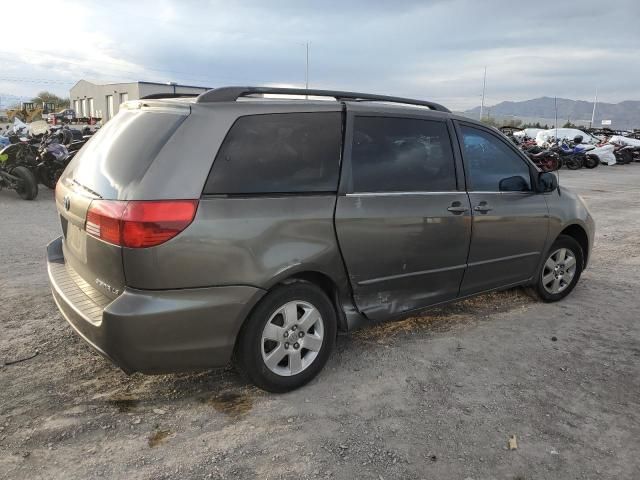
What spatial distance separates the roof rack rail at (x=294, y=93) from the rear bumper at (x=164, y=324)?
1.05 metres

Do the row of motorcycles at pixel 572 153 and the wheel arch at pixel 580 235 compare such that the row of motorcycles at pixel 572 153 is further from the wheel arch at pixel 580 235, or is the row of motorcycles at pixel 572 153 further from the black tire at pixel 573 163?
the wheel arch at pixel 580 235

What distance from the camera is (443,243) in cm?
378

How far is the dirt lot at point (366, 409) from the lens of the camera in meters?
2.59

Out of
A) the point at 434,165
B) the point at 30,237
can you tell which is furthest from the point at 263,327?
the point at 30,237

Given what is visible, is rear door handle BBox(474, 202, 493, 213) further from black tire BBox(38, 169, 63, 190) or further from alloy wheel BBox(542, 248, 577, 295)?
black tire BBox(38, 169, 63, 190)

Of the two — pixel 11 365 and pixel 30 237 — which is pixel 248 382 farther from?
pixel 30 237

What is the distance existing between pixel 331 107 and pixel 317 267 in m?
1.00

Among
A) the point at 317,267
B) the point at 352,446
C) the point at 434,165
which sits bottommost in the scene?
the point at 352,446

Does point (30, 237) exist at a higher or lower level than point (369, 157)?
lower

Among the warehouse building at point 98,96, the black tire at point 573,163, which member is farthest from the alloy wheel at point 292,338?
the warehouse building at point 98,96

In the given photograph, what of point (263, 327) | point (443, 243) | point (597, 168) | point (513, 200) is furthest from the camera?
point (597, 168)

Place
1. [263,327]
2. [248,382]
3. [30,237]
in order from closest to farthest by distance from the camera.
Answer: [263,327] < [248,382] < [30,237]

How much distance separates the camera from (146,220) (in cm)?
259

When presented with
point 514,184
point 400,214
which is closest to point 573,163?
point 514,184
